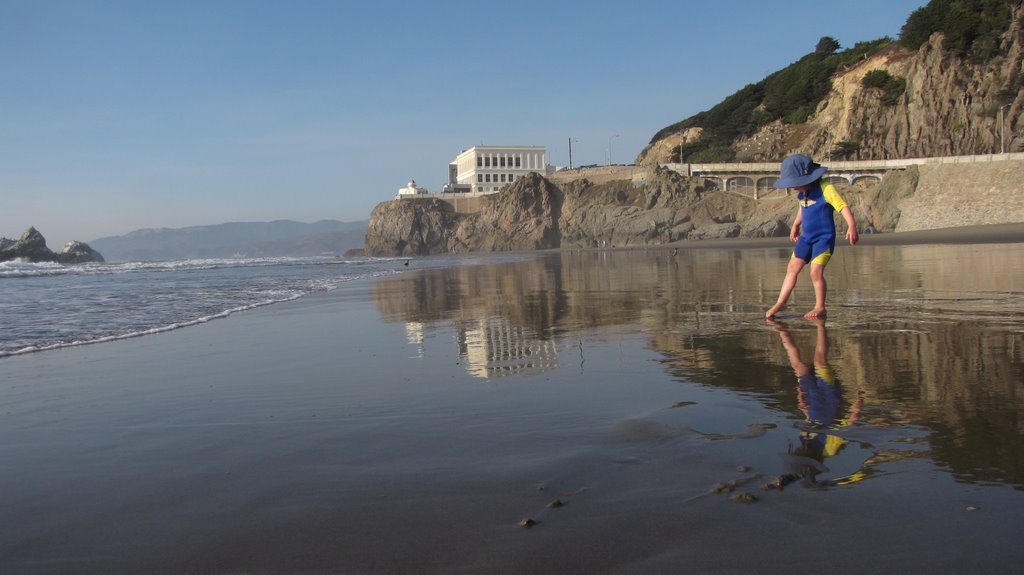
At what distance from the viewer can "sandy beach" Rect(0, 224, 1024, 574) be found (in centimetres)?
198

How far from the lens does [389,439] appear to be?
3.26 meters

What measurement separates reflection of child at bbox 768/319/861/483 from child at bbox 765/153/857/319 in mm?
1798

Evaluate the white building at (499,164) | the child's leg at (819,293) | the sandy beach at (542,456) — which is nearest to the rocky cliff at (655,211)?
the white building at (499,164)

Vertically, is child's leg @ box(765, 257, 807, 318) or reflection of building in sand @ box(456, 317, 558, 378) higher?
child's leg @ box(765, 257, 807, 318)

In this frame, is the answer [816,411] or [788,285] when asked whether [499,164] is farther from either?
[816,411]

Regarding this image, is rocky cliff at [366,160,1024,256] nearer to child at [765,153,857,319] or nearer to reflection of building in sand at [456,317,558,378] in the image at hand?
child at [765,153,857,319]

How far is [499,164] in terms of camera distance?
106m

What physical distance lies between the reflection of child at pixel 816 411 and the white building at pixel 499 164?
330 feet

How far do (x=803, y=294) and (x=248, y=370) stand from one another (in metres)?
7.39

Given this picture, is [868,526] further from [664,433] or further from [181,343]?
[181,343]

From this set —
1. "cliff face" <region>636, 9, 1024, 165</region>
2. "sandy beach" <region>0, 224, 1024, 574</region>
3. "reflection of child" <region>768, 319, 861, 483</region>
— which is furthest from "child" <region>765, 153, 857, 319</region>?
"cliff face" <region>636, 9, 1024, 165</region>

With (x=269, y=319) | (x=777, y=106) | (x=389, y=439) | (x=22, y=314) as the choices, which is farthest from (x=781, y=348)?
(x=777, y=106)

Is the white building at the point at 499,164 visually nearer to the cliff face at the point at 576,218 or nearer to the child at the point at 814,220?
the cliff face at the point at 576,218

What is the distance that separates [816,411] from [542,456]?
1437 millimetres
